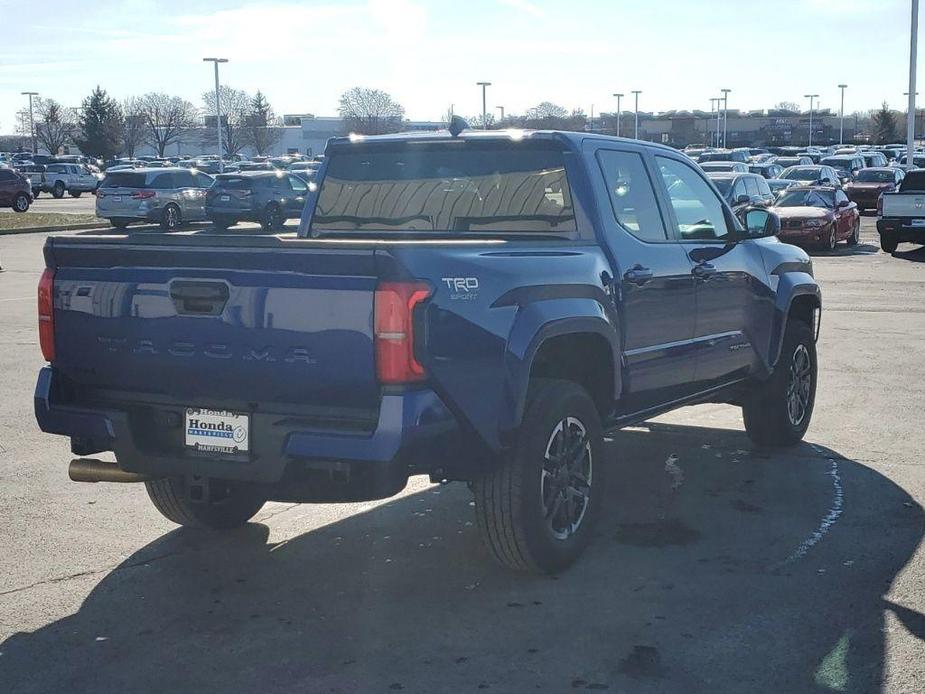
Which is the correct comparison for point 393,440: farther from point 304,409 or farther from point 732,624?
point 732,624

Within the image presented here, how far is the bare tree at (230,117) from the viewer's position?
120188mm

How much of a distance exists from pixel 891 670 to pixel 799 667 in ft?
1.08

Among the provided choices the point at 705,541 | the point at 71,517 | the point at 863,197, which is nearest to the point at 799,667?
the point at 705,541

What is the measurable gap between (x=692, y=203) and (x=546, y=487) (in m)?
2.47

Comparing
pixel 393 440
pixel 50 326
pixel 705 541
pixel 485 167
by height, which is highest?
pixel 485 167

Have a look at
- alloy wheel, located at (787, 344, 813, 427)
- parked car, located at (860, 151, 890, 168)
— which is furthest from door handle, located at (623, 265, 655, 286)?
parked car, located at (860, 151, 890, 168)

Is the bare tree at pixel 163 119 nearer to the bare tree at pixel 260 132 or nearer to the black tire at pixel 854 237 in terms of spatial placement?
the bare tree at pixel 260 132

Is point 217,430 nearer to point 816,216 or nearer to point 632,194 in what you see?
point 632,194

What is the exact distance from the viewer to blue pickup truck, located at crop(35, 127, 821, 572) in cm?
459

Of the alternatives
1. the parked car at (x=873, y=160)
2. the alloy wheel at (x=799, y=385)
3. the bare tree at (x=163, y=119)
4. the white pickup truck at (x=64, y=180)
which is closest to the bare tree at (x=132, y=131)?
the bare tree at (x=163, y=119)

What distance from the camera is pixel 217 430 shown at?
487 cm

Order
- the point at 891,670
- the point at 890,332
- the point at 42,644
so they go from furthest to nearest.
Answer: the point at 890,332
the point at 42,644
the point at 891,670

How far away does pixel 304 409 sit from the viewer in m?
4.69

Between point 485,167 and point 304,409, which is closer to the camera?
point 304,409
